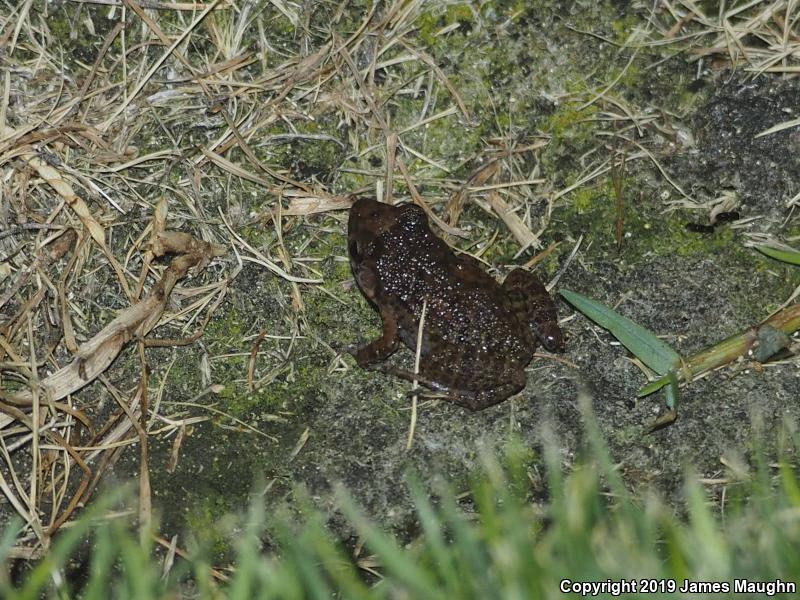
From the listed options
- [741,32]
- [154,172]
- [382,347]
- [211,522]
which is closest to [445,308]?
[382,347]

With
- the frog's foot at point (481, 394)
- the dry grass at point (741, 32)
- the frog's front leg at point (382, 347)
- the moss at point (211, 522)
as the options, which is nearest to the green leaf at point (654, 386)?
the frog's foot at point (481, 394)

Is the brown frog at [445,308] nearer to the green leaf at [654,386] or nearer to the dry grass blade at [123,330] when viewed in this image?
the green leaf at [654,386]

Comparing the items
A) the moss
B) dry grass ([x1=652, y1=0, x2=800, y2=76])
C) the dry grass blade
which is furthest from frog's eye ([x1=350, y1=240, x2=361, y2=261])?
dry grass ([x1=652, y1=0, x2=800, y2=76])

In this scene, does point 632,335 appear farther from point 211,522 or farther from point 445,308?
point 211,522

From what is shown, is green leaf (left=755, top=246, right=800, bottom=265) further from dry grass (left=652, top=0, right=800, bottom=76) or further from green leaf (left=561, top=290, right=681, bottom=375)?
dry grass (left=652, top=0, right=800, bottom=76)

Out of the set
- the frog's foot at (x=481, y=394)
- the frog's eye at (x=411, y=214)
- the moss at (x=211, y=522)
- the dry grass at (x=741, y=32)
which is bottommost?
the moss at (x=211, y=522)

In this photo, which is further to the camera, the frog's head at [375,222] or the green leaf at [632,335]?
the frog's head at [375,222]
